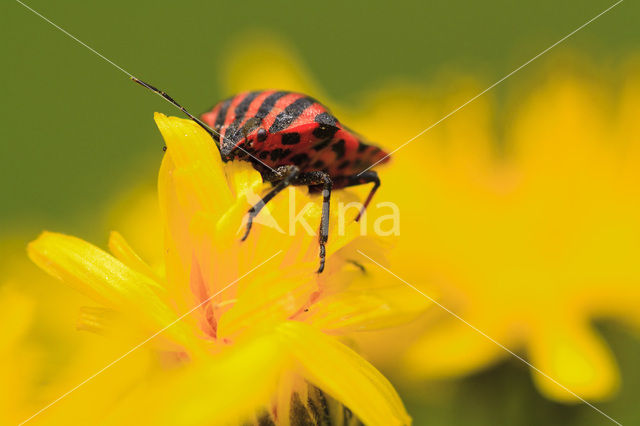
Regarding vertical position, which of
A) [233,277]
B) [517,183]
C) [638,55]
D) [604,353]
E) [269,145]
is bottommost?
[604,353]

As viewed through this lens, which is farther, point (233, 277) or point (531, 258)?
point (531, 258)

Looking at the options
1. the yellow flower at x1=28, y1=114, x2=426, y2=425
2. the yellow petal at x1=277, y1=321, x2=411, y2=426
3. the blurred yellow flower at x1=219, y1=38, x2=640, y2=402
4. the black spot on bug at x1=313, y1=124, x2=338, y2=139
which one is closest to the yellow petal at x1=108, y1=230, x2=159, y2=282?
the yellow flower at x1=28, y1=114, x2=426, y2=425

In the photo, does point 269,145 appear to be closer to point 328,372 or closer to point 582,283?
point 328,372

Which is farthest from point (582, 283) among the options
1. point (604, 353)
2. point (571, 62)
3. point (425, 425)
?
point (571, 62)

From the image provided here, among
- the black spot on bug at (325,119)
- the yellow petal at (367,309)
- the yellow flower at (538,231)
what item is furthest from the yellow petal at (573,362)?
the black spot on bug at (325,119)

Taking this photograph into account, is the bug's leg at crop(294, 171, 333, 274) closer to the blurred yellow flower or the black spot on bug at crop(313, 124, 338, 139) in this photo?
the black spot on bug at crop(313, 124, 338, 139)
